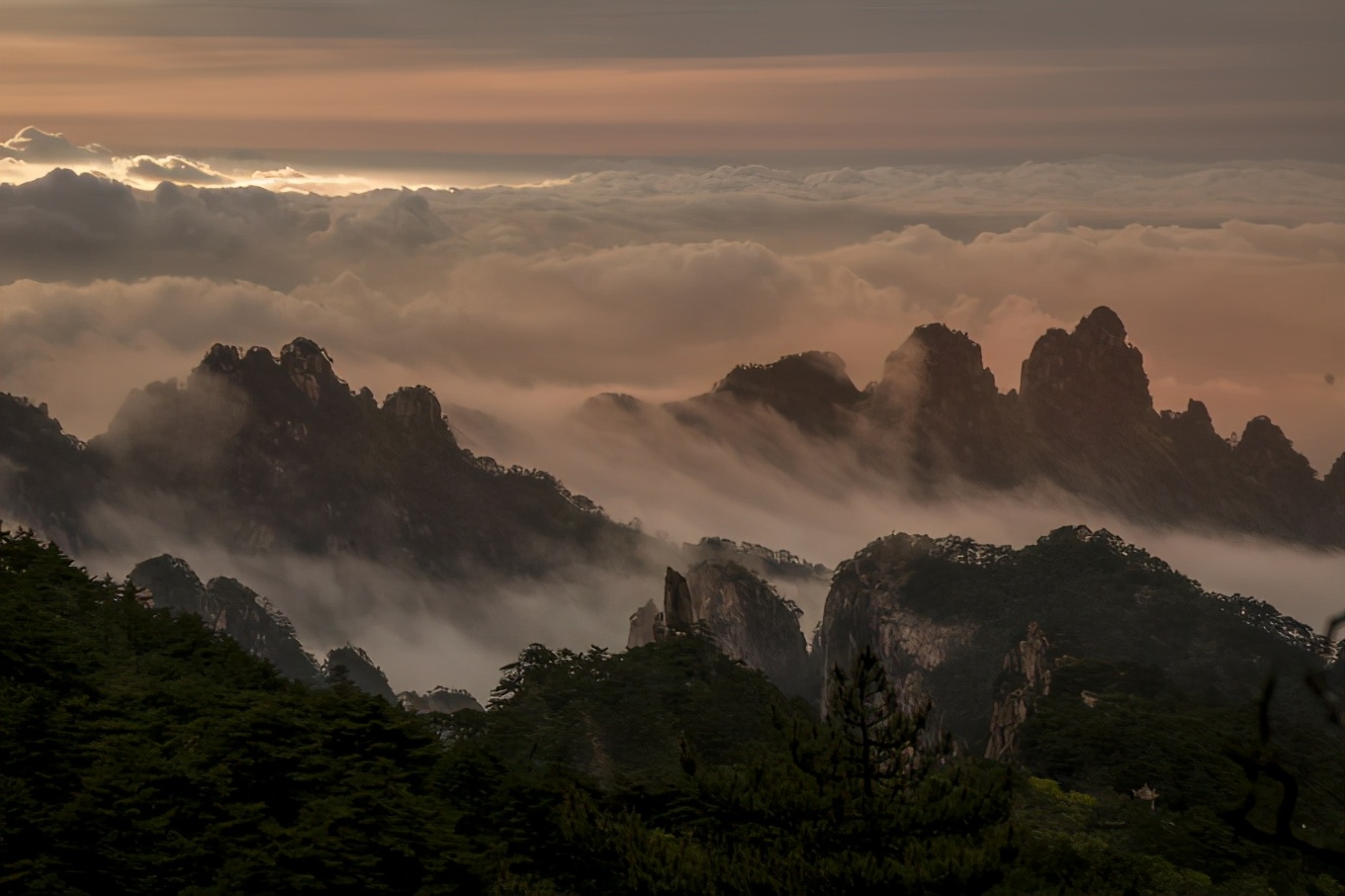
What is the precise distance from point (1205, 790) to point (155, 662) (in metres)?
59.4

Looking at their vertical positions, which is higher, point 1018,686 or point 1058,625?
point 1058,625

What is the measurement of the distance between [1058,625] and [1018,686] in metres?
27.8

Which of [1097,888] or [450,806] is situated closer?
[450,806]

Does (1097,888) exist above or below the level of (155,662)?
below

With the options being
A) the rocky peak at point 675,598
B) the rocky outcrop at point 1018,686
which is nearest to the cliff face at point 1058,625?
the rocky outcrop at point 1018,686

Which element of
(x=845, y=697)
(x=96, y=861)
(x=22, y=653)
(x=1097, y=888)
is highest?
(x=22, y=653)

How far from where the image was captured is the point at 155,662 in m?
59.1

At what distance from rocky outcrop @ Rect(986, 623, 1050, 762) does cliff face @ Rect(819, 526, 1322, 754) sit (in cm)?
22

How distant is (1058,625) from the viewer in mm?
170875

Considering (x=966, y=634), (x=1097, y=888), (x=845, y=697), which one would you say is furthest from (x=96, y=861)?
(x=966, y=634)

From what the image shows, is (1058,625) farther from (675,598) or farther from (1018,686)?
(675,598)

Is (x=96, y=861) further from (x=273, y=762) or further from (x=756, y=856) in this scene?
(x=756, y=856)

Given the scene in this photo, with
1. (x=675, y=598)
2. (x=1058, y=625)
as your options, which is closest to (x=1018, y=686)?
(x=1058, y=625)

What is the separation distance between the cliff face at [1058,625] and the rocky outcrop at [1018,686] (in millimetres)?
223
